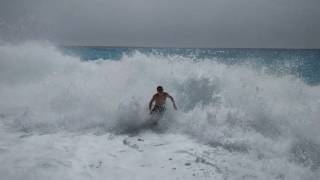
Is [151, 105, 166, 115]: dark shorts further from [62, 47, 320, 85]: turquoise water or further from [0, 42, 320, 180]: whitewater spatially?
[62, 47, 320, 85]: turquoise water

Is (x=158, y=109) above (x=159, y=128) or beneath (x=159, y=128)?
above

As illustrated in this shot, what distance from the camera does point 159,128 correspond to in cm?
977

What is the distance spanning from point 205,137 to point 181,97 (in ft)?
15.0

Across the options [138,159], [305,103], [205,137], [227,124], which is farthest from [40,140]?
[305,103]

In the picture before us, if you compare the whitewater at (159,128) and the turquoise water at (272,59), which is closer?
the whitewater at (159,128)

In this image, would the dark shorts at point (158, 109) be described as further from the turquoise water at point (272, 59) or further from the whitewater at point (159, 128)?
the turquoise water at point (272, 59)

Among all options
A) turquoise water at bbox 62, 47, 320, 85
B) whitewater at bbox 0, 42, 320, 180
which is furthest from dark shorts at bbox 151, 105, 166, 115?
turquoise water at bbox 62, 47, 320, 85

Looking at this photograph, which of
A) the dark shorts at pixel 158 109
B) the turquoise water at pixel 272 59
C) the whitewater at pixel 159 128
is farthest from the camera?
the turquoise water at pixel 272 59

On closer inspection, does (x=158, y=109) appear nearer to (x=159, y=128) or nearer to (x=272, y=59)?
(x=159, y=128)

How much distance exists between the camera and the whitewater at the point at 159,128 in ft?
21.3

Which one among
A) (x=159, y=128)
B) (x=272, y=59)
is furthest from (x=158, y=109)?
(x=272, y=59)

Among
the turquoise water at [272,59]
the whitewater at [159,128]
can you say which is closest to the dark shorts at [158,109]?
the whitewater at [159,128]

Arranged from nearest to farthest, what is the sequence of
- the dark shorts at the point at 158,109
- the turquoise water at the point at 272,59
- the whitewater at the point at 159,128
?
the whitewater at the point at 159,128 < the dark shorts at the point at 158,109 < the turquoise water at the point at 272,59

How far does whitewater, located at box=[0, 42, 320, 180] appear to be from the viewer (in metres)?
6.50
